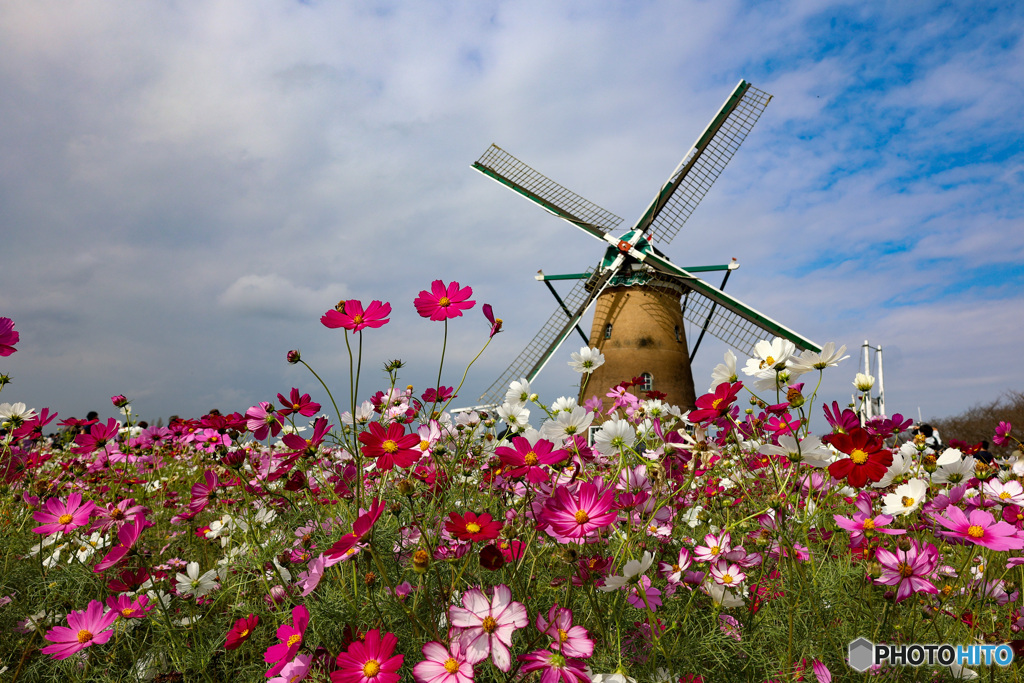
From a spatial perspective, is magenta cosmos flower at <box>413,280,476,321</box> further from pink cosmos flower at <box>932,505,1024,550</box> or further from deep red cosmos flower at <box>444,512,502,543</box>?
pink cosmos flower at <box>932,505,1024,550</box>

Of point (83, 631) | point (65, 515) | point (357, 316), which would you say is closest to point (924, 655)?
point (357, 316)

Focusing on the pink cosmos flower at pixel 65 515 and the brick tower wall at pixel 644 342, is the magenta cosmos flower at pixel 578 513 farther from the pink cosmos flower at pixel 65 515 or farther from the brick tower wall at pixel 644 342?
the brick tower wall at pixel 644 342

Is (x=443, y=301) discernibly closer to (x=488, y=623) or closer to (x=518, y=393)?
(x=518, y=393)

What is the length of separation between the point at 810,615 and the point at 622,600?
0.65 metres

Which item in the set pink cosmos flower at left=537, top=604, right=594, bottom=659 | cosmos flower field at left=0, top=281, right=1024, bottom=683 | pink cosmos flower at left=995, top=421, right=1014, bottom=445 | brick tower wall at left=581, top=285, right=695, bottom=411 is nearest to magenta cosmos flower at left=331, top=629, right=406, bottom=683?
cosmos flower field at left=0, top=281, right=1024, bottom=683

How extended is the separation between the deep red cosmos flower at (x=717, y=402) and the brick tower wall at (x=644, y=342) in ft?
35.1

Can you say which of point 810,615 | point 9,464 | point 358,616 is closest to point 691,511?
point 810,615

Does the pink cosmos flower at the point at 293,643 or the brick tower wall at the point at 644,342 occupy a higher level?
the brick tower wall at the point at 644,342

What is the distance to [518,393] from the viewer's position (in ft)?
6.88

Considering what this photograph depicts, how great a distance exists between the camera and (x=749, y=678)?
1.45m

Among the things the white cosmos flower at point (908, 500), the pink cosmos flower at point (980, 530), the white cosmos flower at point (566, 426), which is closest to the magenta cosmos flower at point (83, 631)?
the white cosmos flower at point (566, 426)

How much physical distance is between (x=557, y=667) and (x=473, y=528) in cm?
31

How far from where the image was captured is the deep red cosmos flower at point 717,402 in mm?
1379

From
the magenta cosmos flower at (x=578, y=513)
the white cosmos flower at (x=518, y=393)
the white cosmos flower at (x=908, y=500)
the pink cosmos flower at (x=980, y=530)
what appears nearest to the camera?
the magenta cosmos flower at (x=578, y=513)
